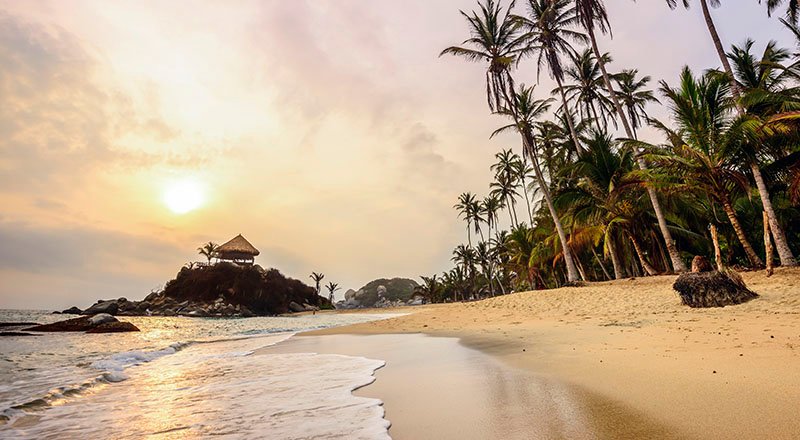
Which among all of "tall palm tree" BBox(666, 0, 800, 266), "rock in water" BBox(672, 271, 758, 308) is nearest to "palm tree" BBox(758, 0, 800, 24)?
"tall palm tree" BBox(666, 0, 800, 266)

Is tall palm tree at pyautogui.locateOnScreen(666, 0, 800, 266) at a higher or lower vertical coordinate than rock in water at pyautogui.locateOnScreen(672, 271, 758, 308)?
higher

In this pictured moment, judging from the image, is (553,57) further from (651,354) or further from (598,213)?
(651,354)

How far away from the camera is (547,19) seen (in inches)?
855

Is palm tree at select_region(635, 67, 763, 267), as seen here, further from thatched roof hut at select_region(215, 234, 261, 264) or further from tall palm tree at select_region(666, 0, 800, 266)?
thatched roof hut at select_region(215, 234, 261, 264)

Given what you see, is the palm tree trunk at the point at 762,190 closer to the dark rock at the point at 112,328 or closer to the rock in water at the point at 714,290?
the rock in water at the point at 714,290

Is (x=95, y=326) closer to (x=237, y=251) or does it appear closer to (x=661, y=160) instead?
(x=661, y=160)

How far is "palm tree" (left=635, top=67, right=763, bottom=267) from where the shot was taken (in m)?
13.1

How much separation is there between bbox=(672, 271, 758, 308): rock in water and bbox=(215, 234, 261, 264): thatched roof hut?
68.2 meters

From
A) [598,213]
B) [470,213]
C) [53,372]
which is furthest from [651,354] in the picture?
[470,213]

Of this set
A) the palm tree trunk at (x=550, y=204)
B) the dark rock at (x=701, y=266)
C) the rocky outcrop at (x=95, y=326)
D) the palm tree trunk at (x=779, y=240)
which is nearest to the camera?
the dark rock at (x=701, y=266)

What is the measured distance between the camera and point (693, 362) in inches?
147

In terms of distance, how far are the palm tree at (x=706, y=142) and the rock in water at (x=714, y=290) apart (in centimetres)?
595

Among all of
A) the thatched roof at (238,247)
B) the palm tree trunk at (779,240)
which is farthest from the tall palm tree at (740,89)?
the thatched roof at (238,247)

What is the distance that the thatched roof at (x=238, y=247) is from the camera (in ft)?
216
